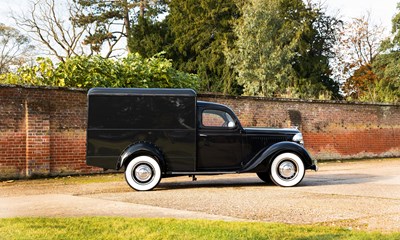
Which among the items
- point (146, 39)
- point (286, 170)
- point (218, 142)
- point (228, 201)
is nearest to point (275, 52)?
point (146, 39)

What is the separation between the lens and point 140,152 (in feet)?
37.6

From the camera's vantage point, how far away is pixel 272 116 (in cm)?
2027

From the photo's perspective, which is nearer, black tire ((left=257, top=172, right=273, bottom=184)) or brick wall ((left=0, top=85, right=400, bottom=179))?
black tire ((left=257, top=172, right=273, bottom=184))

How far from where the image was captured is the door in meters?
11.8

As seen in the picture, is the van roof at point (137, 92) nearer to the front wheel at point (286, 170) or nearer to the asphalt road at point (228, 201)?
the asphalt road at point (228, 201)

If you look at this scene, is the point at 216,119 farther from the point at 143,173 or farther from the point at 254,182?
the point at 254,182

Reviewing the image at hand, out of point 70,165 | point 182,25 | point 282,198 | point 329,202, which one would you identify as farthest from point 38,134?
point 182,25

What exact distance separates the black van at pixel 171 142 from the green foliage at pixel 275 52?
2776 centimetres

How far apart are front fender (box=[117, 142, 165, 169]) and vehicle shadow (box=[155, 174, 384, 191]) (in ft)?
2.47

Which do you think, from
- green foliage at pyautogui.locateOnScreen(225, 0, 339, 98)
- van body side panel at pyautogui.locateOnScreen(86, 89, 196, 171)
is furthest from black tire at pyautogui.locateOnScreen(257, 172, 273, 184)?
green foliage at pyautogui.locateOnScreen(225, 0, 339, 98)

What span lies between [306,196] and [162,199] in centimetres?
257

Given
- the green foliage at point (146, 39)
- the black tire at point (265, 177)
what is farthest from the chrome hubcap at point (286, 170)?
the green foliage at point (146, 39)

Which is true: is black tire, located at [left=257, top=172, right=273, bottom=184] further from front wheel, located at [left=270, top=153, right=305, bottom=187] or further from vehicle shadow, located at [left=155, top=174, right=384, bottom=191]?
front wheel, located at [left=270, top=153, right=305, bottom=187]

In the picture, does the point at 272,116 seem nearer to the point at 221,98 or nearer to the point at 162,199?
the point at 221,98
